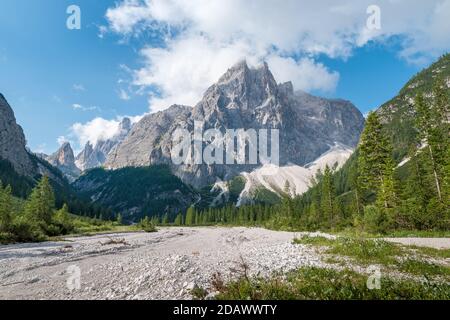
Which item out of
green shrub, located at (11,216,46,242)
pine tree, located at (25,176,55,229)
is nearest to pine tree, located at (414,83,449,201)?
green shrub, located at (11,216,46,242)

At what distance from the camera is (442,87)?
52.1 meters

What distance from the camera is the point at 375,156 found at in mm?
45938

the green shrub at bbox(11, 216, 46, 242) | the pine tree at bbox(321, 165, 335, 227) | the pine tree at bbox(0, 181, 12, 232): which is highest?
the pine tree at bbox(321, 165, 335, 227)

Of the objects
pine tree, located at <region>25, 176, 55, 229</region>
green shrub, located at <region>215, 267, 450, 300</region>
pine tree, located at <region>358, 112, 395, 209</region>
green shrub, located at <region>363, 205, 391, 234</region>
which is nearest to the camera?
green shrub, located at <region>215, 267, 450, 300</region>

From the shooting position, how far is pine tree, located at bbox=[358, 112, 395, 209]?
45344mm

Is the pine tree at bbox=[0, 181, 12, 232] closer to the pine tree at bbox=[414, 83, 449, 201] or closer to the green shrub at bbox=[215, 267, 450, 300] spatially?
the green shrub at bbox=[215, 267, 450, 300]

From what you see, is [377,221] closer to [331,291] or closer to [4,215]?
[331,291]

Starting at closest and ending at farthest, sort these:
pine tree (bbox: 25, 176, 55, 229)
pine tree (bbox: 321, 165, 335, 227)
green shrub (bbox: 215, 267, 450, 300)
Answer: green shrub (bbox: 215, 267, 450, 300), pine tree (bbox: 25, 176, 55, 229), pine tree (bbox: 321, 165, 335, 227)

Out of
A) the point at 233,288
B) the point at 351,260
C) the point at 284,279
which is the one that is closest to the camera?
the point at 233,288

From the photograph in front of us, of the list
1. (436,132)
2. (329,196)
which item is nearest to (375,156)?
(436,132)

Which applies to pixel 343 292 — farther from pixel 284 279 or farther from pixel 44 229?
pixel 44 229

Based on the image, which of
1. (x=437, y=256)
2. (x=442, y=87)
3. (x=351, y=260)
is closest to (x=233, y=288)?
(x=351, y=260)
